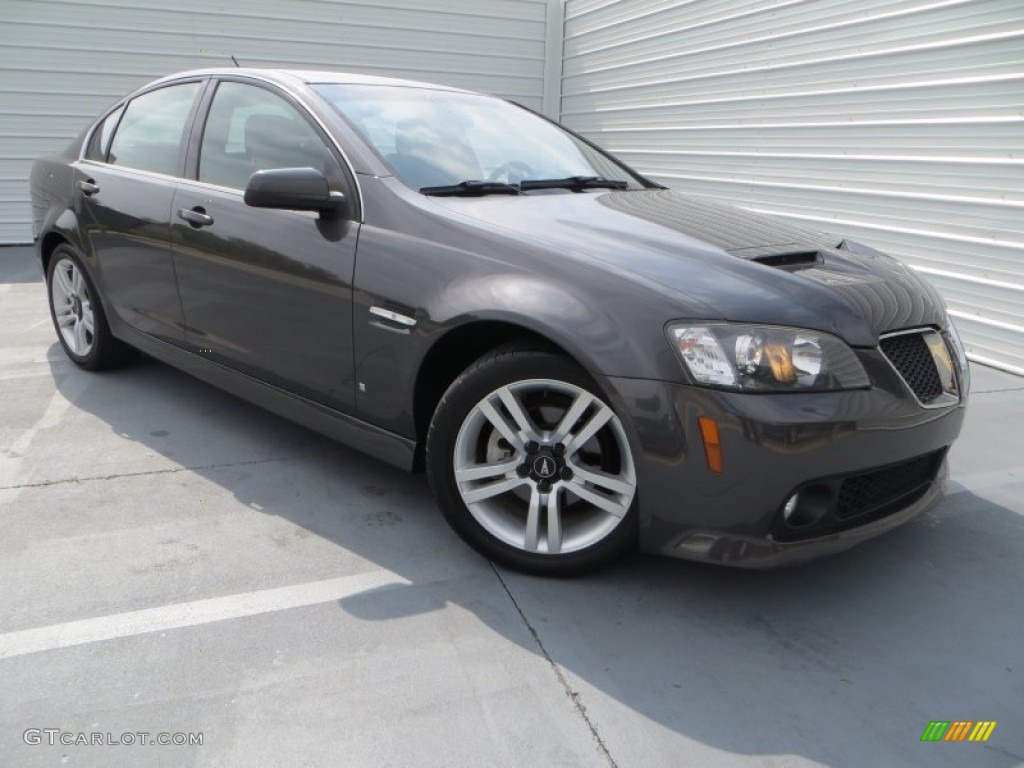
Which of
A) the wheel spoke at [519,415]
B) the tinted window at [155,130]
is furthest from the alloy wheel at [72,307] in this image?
the wheel spoke at [519,415]

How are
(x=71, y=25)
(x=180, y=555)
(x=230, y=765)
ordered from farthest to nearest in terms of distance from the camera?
(x=71, y=25), (x=180, y=555), (x=230, y=765)

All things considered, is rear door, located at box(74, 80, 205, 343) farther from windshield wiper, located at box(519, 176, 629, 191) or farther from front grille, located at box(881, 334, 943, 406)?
front grille, located at box(881, 334, 943, 406)

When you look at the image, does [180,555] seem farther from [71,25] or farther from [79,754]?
[71,25]

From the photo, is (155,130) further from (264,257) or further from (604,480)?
(604,480)

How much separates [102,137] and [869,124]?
16.8ft

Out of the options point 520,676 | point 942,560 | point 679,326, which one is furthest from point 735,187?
point 520,676

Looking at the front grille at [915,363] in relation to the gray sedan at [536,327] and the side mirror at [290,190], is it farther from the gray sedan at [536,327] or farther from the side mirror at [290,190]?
the side mirror at [290,190]

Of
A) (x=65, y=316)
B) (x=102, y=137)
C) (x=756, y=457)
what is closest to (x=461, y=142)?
(x=756, y=457)

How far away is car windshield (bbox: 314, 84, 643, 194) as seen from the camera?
3.00 metres

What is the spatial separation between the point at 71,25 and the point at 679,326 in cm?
947

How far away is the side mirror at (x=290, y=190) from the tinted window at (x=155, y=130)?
3.54 ft

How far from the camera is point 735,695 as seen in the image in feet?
6.92

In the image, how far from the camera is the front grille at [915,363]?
2410 mm

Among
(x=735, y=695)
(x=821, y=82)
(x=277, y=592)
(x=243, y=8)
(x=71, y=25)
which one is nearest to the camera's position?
(x=735, y=695)
